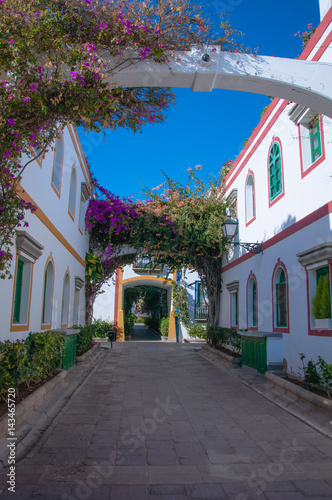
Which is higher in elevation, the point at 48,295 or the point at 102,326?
the point at 48,295

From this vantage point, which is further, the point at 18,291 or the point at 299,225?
the point at 299,225

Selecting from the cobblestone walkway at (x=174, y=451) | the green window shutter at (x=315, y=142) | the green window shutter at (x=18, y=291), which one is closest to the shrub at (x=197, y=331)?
the cobblestone walkway at (x=174, y=451)

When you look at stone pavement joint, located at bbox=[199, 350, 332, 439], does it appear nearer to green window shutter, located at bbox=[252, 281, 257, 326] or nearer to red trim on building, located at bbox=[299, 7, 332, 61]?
green window shutter, located at bbox=[252, 281, 257, 326]

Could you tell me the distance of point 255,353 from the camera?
32.1 feet

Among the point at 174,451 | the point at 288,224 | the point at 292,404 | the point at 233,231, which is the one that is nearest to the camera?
the point at 174,451

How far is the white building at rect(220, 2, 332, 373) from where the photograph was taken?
755cm

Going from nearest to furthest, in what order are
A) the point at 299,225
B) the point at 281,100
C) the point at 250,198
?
the point at 299,225, the point at 281,100, the point at 250,198

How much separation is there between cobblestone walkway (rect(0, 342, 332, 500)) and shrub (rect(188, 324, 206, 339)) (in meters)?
14.0

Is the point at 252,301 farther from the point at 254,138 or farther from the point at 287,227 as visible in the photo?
the point at 254,138

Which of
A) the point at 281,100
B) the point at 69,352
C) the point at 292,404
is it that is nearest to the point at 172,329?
the point at 69,352

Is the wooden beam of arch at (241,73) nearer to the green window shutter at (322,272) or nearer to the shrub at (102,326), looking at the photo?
the green window shutter at (322,272)

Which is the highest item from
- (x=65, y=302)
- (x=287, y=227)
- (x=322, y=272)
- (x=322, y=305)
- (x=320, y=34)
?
(x=320, y=34)

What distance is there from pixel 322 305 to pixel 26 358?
485 cm

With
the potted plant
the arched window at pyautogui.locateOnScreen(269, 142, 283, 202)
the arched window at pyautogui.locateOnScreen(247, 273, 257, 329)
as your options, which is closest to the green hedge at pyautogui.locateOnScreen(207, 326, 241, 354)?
the arched window at pyautogui.locateOnScreen(247, 273, 257, 329)
